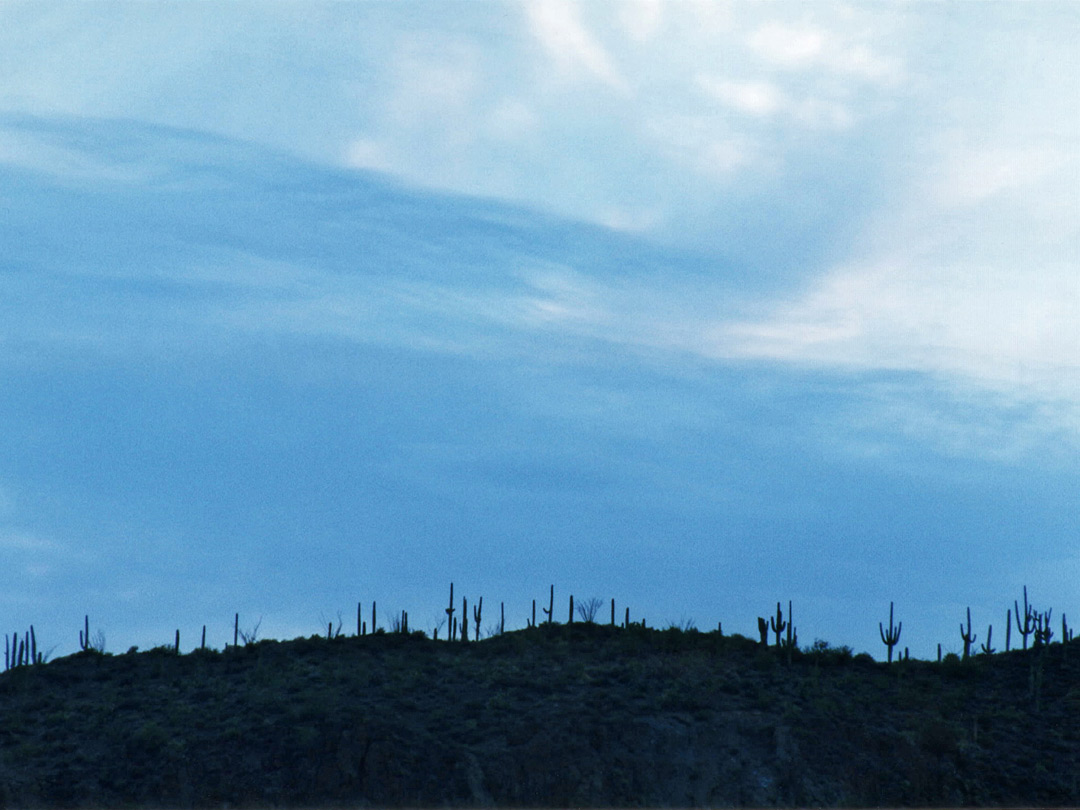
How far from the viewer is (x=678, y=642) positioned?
53.8 metres

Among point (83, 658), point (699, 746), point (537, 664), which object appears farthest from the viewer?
point (83, 658)

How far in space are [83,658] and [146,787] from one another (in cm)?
1604

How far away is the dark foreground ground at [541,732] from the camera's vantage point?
133ft

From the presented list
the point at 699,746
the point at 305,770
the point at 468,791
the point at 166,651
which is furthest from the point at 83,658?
the point at 699,746

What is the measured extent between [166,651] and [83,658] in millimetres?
3536

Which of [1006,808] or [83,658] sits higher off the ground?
[83,658]

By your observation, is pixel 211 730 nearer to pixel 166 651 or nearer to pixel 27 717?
pixel 27 717

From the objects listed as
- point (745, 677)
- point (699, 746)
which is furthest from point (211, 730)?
point (745, 677)

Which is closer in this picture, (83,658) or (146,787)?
(146,787)

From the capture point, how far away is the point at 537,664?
5059 centimetres

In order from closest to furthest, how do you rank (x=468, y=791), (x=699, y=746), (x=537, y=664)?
(x=468, y=791)
(x=699, y=746)
(x=537, y=664)

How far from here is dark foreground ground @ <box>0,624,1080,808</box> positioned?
133 feet

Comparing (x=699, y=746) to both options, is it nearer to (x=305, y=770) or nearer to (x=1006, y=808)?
(x=1006, y=808)

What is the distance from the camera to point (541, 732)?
140ft
